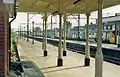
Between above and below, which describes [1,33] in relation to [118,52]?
above

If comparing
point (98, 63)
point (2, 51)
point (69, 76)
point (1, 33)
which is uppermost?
point (1, 33)

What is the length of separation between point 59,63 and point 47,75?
344 cm

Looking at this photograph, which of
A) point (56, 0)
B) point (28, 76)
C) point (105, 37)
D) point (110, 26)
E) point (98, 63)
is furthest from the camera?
point (105, 37)

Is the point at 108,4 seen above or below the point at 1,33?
above

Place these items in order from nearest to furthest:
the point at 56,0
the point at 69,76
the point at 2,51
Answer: the point at 2,51 → the point at 69,76 → the point at 56,0

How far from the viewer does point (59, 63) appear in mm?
15930

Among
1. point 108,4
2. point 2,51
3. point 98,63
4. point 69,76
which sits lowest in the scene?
point 69,76

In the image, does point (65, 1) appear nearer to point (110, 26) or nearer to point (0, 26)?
point (0, 26)

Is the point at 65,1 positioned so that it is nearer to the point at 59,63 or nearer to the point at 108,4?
the point at 108,4

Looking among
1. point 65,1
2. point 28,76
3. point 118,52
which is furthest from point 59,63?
point 118,52

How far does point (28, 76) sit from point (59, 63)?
491cm

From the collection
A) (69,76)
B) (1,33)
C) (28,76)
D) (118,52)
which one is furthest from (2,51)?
(118,52)

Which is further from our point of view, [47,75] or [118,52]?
[118,52]

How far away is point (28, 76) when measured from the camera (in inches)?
440
